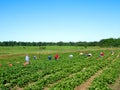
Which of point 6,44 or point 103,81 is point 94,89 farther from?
point 6,44

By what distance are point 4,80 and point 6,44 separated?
446ft

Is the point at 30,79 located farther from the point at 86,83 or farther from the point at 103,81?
the point at 103,81

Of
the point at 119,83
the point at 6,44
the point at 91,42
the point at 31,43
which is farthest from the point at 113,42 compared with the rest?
the point at 119,83

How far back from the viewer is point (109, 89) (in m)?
15.6

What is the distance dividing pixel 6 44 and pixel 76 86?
139 meters

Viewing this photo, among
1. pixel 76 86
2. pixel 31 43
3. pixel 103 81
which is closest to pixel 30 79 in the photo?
pixel 76 86

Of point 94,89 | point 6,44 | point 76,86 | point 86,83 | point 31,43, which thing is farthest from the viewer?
point 31,43

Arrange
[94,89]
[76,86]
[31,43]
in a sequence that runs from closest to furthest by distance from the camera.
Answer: [94,89], [76,86], [31,43]

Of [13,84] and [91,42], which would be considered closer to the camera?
[13,84]

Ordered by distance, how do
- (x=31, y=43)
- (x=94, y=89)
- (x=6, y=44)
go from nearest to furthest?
1. (x=94, y=89)
2. (x=6, y=44)
3. (x=31, y=43)

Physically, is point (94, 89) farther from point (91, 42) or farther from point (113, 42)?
point (91, 42)

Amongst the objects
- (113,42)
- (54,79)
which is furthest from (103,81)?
(113,42)

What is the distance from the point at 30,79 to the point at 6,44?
136004mm

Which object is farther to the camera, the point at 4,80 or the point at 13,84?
the point at 4,80
